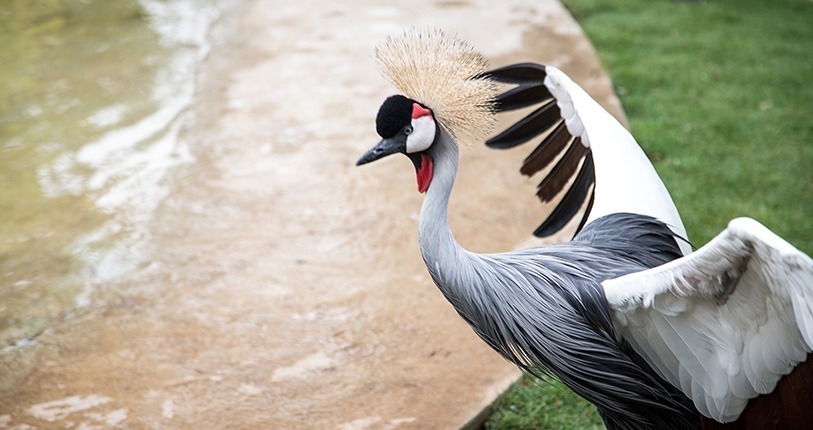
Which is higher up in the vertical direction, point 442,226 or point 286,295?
point 442,226

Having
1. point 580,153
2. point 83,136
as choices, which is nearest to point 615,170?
point 580,153

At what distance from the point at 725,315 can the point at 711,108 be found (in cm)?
314

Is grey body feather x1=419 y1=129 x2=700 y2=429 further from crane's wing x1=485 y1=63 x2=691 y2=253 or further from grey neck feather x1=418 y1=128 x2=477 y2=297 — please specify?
crane's wing x1=485 y1=63 x2=691 y2=253

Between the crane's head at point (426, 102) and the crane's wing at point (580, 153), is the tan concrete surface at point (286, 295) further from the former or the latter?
the crane's head at point (426, 102)

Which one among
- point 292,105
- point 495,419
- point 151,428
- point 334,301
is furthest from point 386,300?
point 292,105

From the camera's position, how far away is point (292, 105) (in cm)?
457

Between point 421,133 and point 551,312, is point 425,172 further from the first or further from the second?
point 551,312

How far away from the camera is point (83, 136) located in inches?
169

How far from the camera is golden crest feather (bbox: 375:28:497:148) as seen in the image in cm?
198

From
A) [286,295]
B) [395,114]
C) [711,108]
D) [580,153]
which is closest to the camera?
[395,114]

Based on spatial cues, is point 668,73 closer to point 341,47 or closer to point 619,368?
point 341,47

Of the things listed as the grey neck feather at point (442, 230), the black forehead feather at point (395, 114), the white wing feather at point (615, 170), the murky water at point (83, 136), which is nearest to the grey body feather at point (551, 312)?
the grey neck feather at point (442, 230)

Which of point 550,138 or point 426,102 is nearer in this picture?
point 426,102

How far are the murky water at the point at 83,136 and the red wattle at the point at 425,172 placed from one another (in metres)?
1.53
